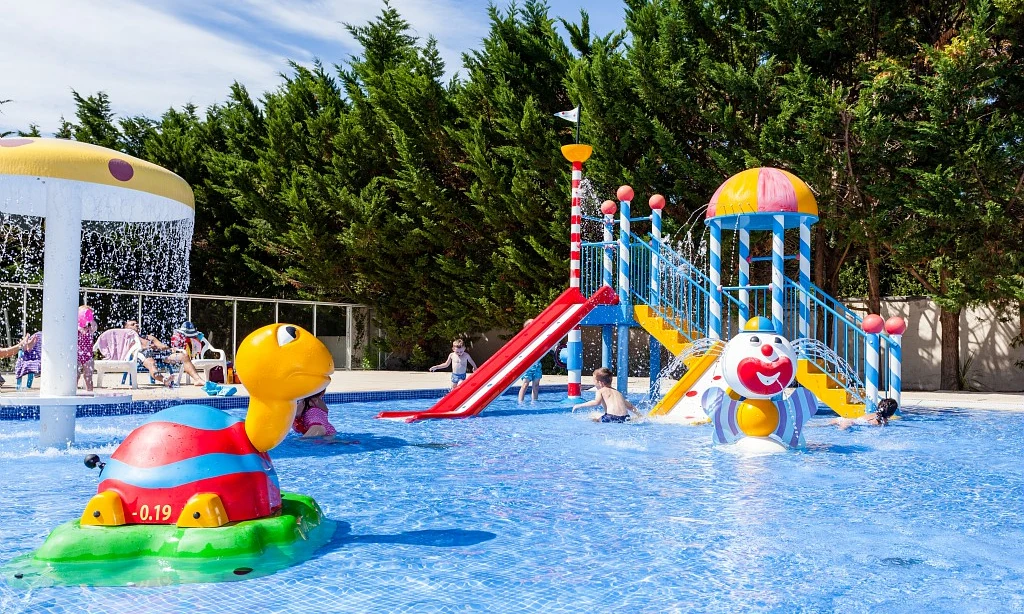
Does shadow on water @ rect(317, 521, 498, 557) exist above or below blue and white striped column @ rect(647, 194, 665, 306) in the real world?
below

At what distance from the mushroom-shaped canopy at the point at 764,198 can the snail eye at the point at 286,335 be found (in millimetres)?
8366

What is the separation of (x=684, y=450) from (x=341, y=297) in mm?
17027

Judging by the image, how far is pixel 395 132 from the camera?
21453 millimetres

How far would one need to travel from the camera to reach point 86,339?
12.2m

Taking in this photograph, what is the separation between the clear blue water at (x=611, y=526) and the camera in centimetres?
374

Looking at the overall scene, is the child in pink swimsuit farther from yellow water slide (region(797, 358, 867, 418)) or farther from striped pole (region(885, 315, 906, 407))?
striped pole (region(885, 315, 906, 407))

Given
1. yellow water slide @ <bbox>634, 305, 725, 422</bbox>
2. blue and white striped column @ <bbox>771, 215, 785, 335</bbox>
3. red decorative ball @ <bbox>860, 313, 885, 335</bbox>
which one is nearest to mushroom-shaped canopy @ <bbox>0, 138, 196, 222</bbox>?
yellow water slide @ <bbox>634, 305, 725, 422</bbox>

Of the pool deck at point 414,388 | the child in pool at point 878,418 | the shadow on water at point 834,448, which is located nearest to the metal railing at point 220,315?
A: the pool deck at point 414,388

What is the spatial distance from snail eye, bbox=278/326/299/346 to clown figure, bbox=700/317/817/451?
Result: 494 centimetres

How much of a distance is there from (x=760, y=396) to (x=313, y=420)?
4.39 meters

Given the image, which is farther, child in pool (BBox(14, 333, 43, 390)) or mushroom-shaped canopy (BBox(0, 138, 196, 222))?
child in pool (BBox(14, 333, 43, 390))

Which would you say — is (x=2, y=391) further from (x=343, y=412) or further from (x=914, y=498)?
(x=914, y=498)

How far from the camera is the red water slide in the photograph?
1128 cm

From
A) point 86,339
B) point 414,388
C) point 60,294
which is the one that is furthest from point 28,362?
Answer: point 60,294
